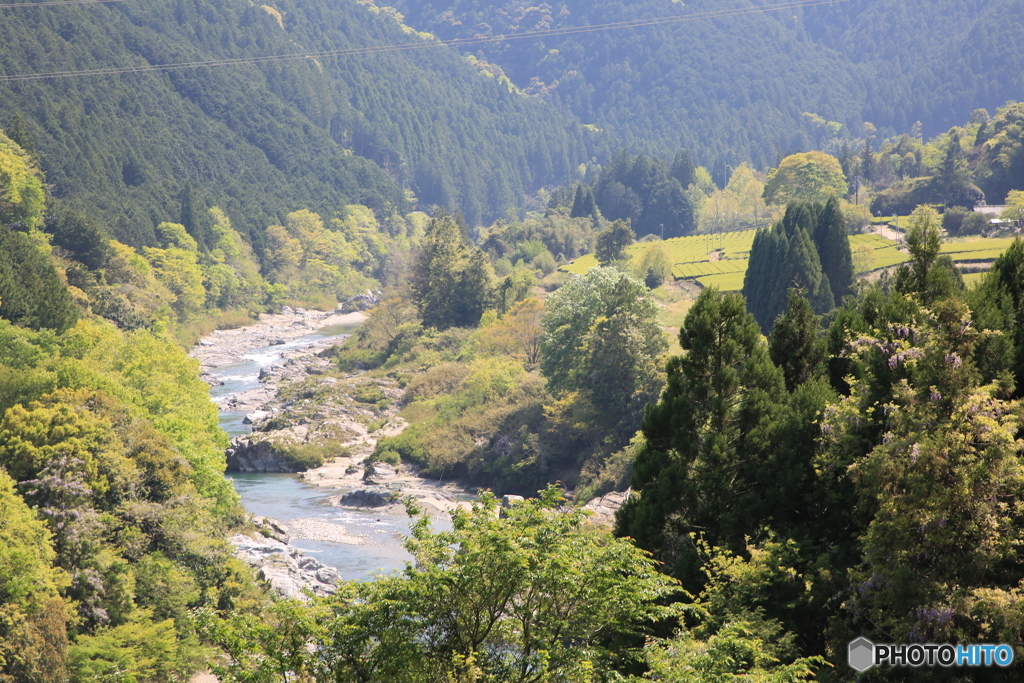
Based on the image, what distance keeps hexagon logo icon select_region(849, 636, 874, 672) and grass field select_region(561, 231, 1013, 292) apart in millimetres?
45097

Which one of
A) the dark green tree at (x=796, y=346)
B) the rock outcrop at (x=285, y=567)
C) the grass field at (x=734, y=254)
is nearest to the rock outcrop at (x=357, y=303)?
the grass field at (x=734, y=254)

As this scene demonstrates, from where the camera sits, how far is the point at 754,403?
2267 cm

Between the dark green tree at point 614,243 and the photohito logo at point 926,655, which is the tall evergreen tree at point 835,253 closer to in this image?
the dark green tree at point 614,243

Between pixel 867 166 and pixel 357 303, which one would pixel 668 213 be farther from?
pixel 357 303

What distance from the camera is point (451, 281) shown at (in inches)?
3433

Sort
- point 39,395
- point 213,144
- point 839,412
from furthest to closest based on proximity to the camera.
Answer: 1. point 213,144
2. point 39,395
3. point 839,412

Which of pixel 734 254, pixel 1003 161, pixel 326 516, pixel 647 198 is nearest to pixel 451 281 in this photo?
pixel 734 254

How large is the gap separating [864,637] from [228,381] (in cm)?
7817

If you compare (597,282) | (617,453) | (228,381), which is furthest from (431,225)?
(617,453)

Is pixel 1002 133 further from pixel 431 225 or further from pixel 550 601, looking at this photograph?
pixel 550 601

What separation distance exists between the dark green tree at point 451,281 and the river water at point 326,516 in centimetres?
2202

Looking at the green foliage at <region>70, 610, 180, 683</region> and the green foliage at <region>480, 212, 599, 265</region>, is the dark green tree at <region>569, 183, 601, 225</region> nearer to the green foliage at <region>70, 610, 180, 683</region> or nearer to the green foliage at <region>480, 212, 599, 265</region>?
the green foliage at <region>480, 212, 599, 265</region>

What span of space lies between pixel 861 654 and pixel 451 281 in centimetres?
7223

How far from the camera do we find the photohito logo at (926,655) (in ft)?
46.3
